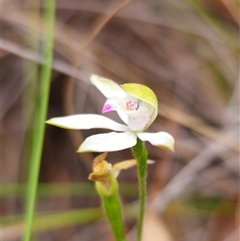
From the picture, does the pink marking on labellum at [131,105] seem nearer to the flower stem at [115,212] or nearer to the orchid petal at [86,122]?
the orchid petal at [86,122]

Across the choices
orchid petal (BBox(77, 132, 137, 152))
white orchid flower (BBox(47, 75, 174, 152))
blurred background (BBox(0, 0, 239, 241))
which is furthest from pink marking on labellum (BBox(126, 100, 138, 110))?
blurred background (BBox(0, 0, 239, 241))

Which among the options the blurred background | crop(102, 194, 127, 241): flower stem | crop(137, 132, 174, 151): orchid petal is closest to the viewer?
crop(137, 132, 174, 151): orchid petal

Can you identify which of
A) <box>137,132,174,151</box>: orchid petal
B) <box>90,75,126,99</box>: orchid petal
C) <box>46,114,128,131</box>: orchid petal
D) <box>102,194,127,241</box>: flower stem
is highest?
<box>90,75,126,99</box>: orchid petal

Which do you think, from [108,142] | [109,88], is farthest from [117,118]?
[108,142]

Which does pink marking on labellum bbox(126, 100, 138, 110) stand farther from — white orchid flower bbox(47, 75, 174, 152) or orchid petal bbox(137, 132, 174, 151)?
orchid petal bbox(137, 132, 174, 151)

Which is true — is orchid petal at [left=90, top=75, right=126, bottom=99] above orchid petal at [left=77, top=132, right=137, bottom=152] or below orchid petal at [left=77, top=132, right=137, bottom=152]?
above

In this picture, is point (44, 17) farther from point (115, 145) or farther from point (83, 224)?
point (115, 145)

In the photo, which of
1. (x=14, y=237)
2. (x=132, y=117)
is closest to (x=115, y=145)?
(x=132, y=117)

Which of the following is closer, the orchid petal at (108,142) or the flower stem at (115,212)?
the orchid petal at (108,142)

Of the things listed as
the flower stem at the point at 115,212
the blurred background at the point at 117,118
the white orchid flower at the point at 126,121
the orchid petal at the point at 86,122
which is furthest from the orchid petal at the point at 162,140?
the blurred background at the point at 117,118
